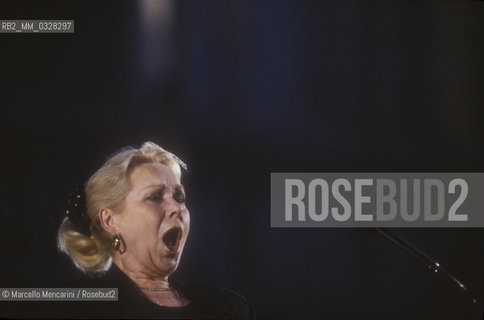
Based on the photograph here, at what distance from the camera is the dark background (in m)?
3.90

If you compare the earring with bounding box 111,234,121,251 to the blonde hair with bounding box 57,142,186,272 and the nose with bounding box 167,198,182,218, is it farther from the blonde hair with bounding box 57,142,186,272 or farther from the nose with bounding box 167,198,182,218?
the nose with bounding box 167,198,182,218

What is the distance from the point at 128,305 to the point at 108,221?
422mm

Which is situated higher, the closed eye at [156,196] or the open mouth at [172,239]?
the closed eye at [156,196]

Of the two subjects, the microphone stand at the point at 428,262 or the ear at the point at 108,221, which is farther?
the microphone stand at the point at 428,262

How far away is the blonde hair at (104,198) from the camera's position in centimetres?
387

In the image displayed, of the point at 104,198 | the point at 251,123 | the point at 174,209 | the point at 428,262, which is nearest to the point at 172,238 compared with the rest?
the point at 174,209

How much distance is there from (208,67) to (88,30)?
0.61 m

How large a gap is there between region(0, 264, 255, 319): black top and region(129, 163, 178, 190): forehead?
42cm

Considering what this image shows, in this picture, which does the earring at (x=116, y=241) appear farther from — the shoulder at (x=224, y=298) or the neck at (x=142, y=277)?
the shoulder at (x=224, y=298)

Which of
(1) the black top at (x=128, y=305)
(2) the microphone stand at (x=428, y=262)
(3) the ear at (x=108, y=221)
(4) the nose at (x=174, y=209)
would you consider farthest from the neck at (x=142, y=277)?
(2) the microphone stand at (x=428, y=262)

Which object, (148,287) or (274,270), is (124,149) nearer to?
(148,287)

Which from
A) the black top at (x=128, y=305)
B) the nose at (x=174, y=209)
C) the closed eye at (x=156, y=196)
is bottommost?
the black top at (x=128, y=305)

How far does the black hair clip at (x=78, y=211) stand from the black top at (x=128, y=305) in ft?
0.82

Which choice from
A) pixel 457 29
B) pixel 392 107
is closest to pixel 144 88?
pixel 392 107
